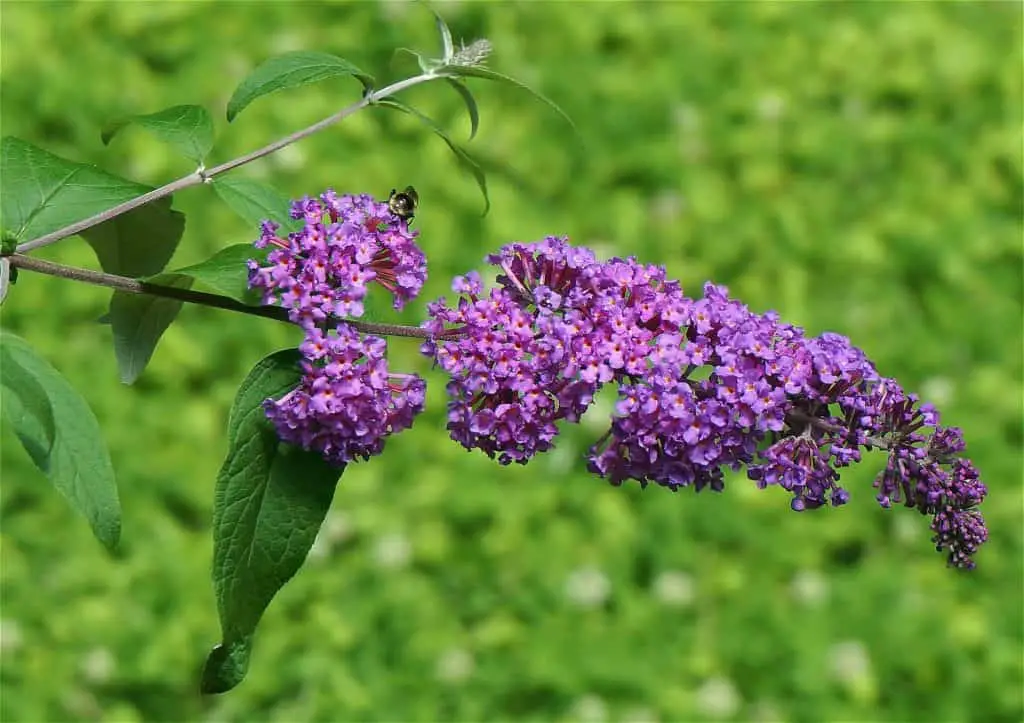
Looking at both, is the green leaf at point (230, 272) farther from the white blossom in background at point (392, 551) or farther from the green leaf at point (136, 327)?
the white blossom in background at point (392, 551)

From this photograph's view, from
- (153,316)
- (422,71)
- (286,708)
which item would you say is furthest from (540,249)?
(286,708)

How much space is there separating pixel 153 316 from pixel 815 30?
3.55m

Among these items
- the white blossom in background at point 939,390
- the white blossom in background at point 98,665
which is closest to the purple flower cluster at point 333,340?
the white blossom in background at point 98,665

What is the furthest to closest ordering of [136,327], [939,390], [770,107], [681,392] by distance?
[770,107], [939,390], [136,327], [681,392]

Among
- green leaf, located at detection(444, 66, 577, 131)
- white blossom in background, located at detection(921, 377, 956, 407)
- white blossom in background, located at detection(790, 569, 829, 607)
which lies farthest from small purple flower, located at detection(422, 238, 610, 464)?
white blossom in background, located at detection(921, 377, 956, 407)

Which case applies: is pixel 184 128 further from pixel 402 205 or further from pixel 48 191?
pixel 402 205

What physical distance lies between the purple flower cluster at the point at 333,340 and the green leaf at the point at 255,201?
2.0 inches

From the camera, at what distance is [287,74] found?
1295 mm

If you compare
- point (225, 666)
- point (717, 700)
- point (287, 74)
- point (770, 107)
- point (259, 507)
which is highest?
point (770, 107)

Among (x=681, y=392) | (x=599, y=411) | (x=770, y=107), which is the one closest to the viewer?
(x=681, y=392)

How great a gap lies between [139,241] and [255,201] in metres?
0.24

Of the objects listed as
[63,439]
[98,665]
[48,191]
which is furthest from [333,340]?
[98,665]

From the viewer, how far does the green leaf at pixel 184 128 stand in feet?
4.26

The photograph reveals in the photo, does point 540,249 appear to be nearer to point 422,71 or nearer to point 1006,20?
point 422,71
